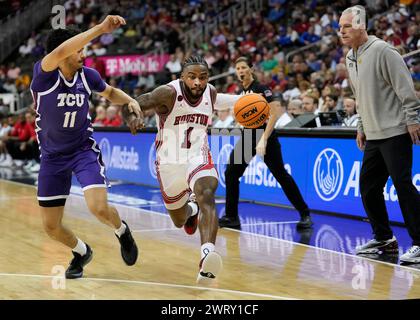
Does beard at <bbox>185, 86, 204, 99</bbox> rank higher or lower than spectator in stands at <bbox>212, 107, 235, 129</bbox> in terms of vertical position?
higher

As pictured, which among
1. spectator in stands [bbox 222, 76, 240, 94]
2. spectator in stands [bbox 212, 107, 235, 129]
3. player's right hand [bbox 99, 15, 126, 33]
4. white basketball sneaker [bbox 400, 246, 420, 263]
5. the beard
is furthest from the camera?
spectator in stands [bbox 222, 76, 240, 94]

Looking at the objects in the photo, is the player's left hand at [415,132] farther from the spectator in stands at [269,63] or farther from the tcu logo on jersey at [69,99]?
the spectator in stands at [269,63]

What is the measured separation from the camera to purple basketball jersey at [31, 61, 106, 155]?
603 cm

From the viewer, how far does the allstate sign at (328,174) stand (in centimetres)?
1009

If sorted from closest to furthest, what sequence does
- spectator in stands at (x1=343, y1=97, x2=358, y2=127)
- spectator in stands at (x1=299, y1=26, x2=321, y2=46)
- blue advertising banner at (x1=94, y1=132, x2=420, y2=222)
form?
1. blue advertising banner at (x1=94, y1=132, x2=420, y2=222)
2. spectator in stands at (x1=343, y1=97, x2=358, y2=127)
3. spectator in stands at (x1=299, y1=26, x2=321, y2=46)

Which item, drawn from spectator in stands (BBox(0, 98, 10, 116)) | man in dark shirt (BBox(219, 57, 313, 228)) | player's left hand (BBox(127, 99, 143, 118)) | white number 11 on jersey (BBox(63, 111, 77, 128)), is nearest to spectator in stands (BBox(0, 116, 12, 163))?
spectator in stands (BBox(0, 98, 10, 116))

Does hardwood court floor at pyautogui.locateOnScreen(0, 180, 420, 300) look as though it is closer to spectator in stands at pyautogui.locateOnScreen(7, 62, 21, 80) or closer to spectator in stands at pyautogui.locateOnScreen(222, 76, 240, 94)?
spectator in stands at pyautogui.locateOnScreen(222, 76, 240, 94)

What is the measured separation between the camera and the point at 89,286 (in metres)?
6.05

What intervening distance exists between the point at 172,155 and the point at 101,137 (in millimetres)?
9280

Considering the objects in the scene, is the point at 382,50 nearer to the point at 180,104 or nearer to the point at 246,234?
the point at 180,104

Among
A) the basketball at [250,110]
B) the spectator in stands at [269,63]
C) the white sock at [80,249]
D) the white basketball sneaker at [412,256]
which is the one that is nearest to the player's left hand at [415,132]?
the white basketball sneaker at [412,256]

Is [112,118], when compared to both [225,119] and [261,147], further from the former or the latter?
[261,147]

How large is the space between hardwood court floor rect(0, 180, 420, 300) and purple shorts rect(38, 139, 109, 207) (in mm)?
731
